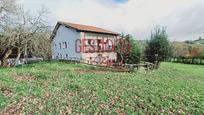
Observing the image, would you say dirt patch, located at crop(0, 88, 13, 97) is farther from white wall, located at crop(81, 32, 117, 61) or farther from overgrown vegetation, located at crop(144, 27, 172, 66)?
overgrown vegetation, located at crop(144, 27, 172, 66)

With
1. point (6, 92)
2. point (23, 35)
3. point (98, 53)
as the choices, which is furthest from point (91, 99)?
point (98, 53)

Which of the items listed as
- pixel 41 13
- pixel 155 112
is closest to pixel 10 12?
pixel 41 13

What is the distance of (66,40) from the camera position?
97.2 feet

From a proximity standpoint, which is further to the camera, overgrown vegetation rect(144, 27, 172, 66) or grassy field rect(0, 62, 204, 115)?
overgrown vegetation rect(144, 27, 172, 66)

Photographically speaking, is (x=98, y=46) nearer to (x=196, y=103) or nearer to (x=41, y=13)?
(x=41, y=13)

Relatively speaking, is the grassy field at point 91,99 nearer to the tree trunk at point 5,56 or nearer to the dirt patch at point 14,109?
the dirt patch at point 14,109

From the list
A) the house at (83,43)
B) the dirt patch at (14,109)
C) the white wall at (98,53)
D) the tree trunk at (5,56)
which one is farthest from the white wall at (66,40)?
the dirt patch at (14,109)

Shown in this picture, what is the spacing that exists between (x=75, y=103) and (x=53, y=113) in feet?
3.48

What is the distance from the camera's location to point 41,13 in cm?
2017

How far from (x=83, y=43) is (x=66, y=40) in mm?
3999

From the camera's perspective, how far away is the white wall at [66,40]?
2769 cm

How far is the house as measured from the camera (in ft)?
88.0

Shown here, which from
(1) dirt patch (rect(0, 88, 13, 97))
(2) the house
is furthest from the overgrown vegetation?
(1) dirt patch (rect(0, 88, 13, 97))

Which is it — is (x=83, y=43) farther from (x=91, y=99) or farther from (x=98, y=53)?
(x=91, y=99)
